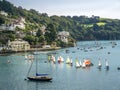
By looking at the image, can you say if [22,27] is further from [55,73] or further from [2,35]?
[55,73]

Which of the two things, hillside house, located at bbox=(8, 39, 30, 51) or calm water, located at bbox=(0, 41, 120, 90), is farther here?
hillside house, located at bbox=(8, 39, 30, 51)

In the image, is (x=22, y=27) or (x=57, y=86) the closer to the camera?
(x=57, y=86)

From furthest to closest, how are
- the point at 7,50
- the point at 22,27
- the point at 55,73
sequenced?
the point at 22,27, the point at 7,50, the point at 55,73

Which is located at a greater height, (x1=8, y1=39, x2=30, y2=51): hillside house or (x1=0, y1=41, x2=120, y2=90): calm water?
(x1=8, y1=39, x2=30, y2=51): hillside house

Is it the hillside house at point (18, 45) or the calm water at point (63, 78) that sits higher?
the hillside house at point (18, 45)

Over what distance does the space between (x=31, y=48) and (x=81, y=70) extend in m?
65.2

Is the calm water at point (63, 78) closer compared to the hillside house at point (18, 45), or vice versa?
the calm water at point (63, 78)

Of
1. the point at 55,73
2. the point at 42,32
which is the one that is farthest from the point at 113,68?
the point at 42,32

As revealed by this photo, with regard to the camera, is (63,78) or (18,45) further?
(18,45)

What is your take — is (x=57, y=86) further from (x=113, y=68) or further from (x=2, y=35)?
(x=2, y=35)

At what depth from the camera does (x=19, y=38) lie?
159500mm

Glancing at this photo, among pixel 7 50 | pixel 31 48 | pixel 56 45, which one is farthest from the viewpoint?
pixel 56 45

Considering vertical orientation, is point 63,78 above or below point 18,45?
below

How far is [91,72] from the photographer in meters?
84.8
